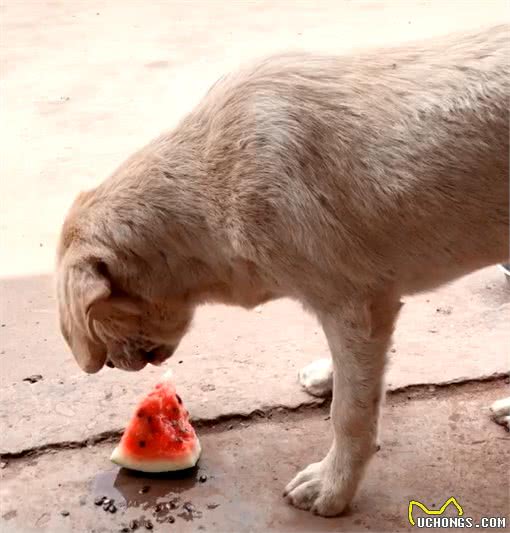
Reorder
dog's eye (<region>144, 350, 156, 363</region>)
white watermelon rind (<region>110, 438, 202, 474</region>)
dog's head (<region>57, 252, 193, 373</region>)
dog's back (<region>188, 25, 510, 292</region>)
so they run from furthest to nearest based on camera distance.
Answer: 1. white watermelon rind (<region>110, 438, 202, 474</region>)
2. dog's eye (<region>144, 350, 156, 363</region>)
3. dog's head (<region>57, 252, 193, 373</region>)
4. dog's back (<region>188, 25, 510, 292</region>)

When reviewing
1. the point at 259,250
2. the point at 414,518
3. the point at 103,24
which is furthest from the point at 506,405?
the point at 103,24

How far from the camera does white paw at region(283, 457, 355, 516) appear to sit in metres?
3.61

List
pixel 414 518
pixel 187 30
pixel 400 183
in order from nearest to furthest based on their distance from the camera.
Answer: pixel 400 183, pixel 414 518, pixel 187 30

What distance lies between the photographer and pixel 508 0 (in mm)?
10336

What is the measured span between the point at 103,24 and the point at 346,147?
25.3ft

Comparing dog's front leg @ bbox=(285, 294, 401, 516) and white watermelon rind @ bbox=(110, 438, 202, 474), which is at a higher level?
dog's front leg @ bbox=(285, 294, 401, 516)

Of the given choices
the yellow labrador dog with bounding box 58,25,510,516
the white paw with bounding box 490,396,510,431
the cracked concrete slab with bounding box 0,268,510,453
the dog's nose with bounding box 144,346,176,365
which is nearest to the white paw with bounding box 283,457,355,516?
the yellow labrador dog with bounding box 58,25,510,516

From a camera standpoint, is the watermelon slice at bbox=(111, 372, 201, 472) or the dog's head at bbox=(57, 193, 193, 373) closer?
the dog's head at bbox=(57, 193, 193, 373)

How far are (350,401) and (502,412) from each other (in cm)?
98

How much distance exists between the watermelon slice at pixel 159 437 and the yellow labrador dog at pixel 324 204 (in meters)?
0.50

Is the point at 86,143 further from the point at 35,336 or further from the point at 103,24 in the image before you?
the point at 103,24

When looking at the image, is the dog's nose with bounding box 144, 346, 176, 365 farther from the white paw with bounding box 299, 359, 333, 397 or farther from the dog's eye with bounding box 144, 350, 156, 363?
the white paw with bounding box 299, 359, 333, 397

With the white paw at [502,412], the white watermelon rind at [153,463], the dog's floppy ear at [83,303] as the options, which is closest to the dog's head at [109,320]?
the dog's floppy ear at [83,303]

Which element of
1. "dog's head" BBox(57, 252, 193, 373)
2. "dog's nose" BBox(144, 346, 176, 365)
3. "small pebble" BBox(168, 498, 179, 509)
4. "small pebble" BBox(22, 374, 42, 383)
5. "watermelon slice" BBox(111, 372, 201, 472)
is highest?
"dog's head" BBox(57, 252, 193, 373)
